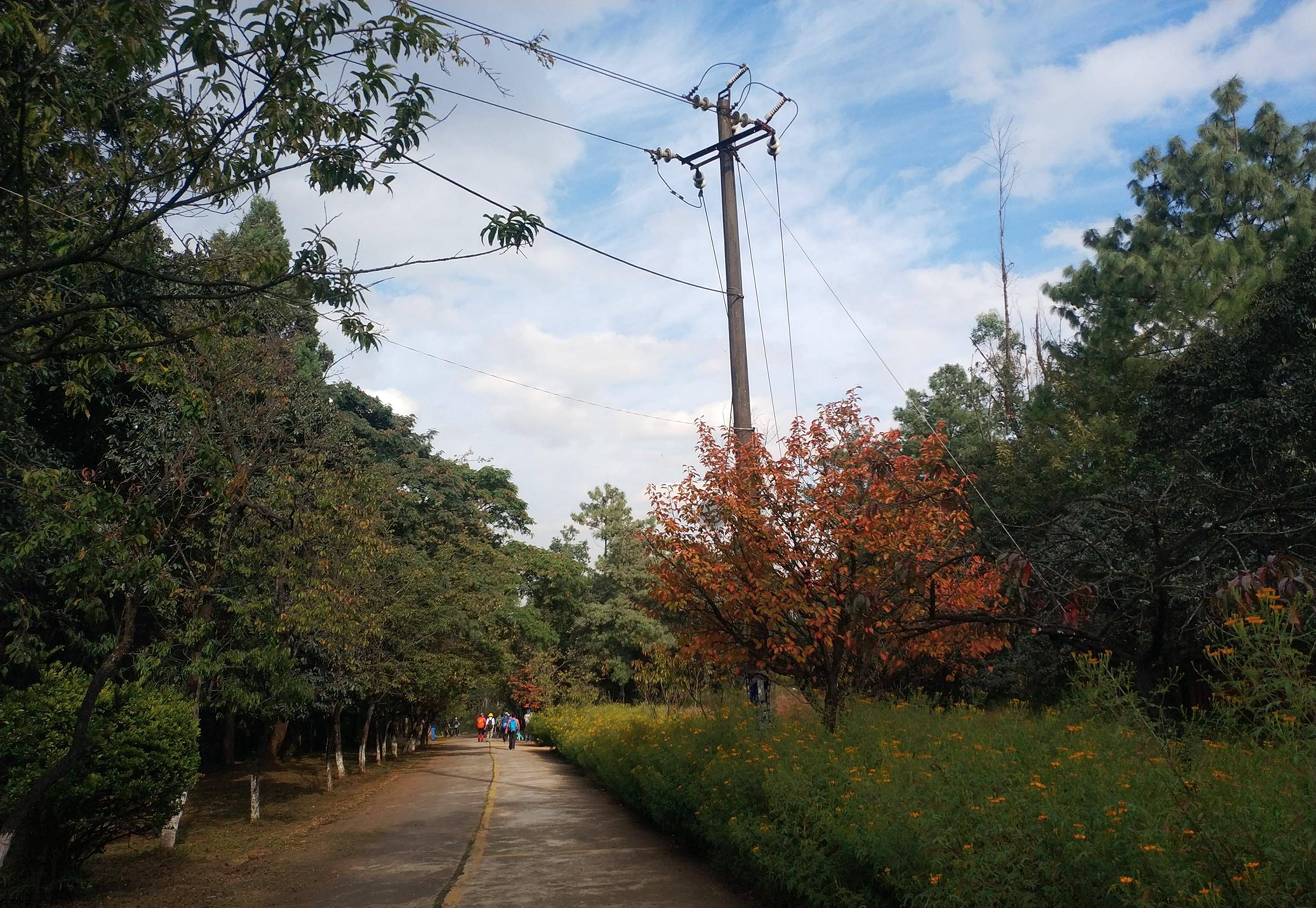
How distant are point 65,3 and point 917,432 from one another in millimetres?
42395

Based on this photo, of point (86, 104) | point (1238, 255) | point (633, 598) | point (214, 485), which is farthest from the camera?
point (633, 598)

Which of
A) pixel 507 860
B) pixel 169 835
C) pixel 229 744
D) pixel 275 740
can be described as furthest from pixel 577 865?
pixel 275 740

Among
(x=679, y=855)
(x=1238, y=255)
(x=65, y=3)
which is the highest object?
(x=1238, y=255)

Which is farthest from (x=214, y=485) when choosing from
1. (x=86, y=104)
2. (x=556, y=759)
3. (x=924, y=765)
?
(x=556, y=759)

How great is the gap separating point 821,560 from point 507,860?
16.8 ft

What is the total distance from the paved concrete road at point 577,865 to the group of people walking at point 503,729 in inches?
1093

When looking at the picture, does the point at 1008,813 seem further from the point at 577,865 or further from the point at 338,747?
the point at 338,747

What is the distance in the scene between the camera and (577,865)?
11.2 meters

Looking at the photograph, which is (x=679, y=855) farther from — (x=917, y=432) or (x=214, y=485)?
(x=917, y=432)

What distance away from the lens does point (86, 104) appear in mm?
6070

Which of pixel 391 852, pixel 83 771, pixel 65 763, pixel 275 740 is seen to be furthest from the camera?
pixel 275 740

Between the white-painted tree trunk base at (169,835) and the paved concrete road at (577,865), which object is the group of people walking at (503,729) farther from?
the white-painted tree trunk base at (169,835)

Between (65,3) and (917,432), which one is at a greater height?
(917,432)

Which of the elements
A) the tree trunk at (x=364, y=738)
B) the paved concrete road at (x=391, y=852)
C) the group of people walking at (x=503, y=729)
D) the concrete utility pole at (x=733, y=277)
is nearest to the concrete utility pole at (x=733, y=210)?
the concrete utility pole at (x=733, y=277)
